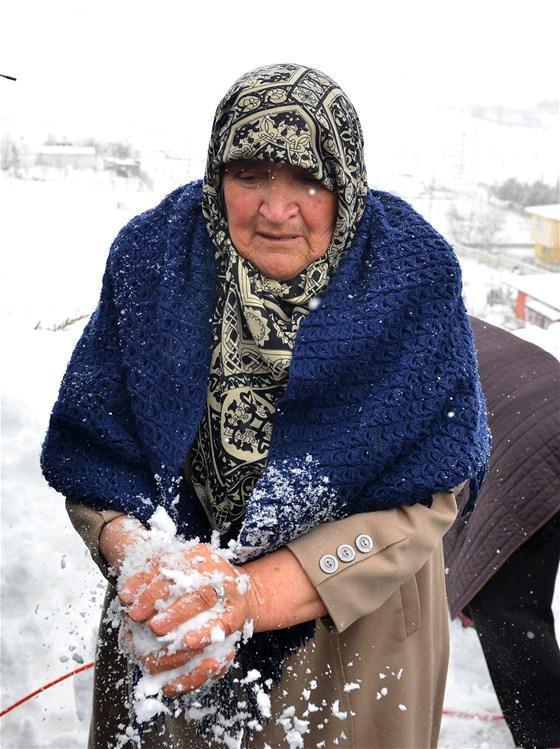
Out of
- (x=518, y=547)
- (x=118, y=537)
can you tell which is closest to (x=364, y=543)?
(x=118, y=537)

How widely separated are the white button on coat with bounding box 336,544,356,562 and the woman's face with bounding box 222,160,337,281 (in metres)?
0.47

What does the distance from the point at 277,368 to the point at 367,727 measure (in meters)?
0.75

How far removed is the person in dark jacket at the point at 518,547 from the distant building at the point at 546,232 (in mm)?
22433

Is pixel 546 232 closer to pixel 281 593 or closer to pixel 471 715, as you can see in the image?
pixel 471 715

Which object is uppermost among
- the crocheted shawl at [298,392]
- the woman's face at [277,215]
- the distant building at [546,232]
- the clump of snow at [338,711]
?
the woman's face at [277,215]

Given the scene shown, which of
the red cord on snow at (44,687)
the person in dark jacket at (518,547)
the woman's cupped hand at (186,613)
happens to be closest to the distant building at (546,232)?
the person in dark jacket at (518,547)

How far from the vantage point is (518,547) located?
2.36 m

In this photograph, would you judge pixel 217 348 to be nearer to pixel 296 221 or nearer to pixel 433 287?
pixel 296 221

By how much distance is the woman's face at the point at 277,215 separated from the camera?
3.85 ft

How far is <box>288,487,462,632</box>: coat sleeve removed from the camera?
110 cm

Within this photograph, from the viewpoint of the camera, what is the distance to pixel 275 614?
1.08 metres

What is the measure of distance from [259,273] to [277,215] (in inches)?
4.5

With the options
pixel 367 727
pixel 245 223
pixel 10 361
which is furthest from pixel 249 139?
pixel 10 361

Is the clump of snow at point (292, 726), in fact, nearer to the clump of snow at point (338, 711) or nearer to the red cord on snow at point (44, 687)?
the clump of snow at point (338, 711)
